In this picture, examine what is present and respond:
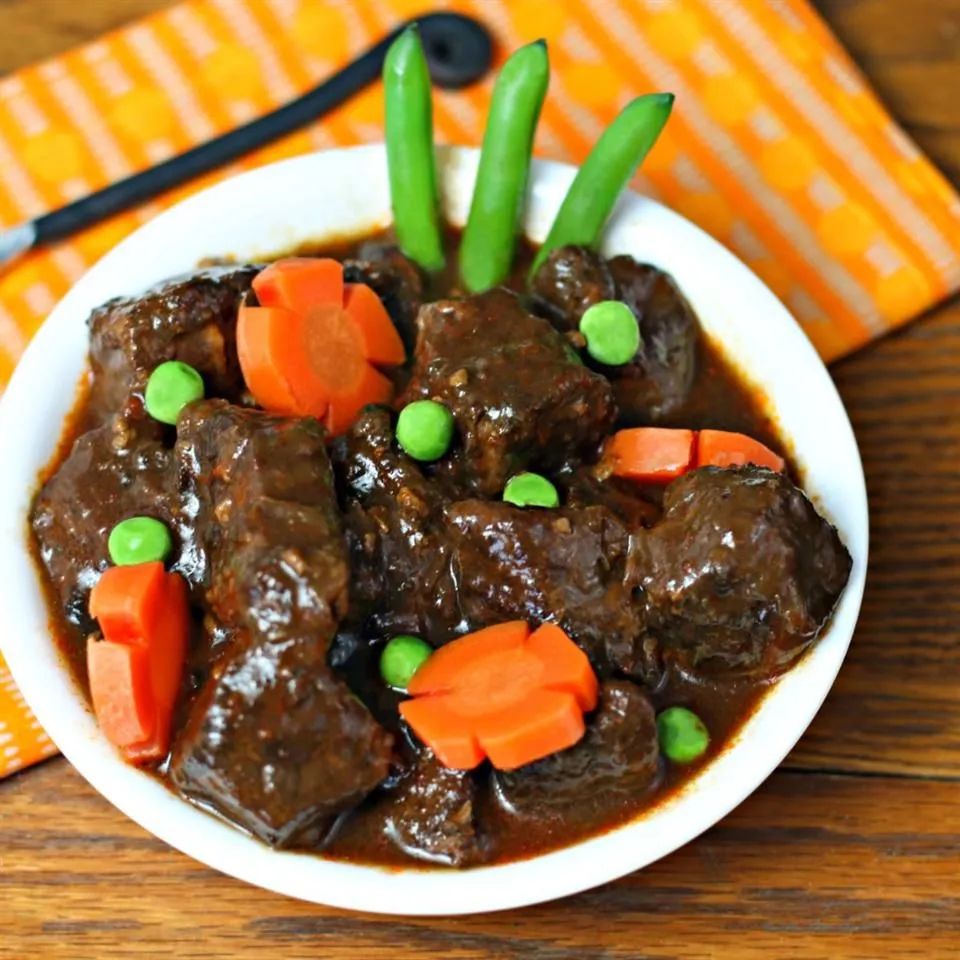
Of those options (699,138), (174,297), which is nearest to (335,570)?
(174,297)

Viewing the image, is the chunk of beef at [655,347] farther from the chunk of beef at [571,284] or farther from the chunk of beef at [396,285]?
the chunk of beef at [396,285]

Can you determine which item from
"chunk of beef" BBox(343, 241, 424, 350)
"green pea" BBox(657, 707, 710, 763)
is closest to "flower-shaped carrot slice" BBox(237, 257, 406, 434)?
"chunk of beef" BBox(343, 241, 424, 350)

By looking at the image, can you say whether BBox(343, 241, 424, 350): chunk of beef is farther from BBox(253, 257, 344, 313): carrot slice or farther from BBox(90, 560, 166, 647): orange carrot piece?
BBox(90, 560, 166, 647): orange carrot piece

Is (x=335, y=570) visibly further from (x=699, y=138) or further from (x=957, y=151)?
(x=957, y=151)

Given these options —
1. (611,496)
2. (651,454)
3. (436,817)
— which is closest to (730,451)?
(651,454)

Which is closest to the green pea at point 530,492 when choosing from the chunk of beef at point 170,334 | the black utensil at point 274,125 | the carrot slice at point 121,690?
the chunk of beef at point 170,334

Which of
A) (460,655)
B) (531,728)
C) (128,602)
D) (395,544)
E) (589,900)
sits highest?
(128,602)

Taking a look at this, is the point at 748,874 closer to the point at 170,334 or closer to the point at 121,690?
the point at 121,690
